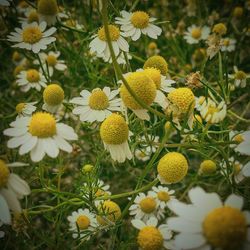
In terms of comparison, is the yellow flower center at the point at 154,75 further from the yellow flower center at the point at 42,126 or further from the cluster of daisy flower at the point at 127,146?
the yellow flower center at the point at 42,126

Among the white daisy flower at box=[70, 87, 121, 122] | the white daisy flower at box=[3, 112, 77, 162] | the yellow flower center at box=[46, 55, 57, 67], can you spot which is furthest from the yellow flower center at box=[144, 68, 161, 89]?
the yellow flower center at box=[46, 55, 57, 67]

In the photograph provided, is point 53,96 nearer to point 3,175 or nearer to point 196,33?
point 3,175

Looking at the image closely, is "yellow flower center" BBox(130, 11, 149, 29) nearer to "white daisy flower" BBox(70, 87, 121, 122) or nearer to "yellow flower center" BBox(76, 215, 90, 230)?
"white daisy flower" BBox(70, 87, 121, 122)

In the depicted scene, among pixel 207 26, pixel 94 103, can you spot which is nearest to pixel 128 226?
pixel 94 103

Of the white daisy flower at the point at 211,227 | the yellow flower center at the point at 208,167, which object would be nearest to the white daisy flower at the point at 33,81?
the yellow flower center at the point at 208,167

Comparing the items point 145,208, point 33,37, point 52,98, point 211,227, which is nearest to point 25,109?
point 52,98

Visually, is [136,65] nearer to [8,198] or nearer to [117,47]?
[117,47]
